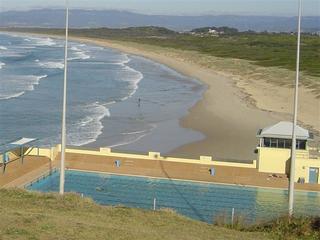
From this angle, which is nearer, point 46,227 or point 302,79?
point 46,227

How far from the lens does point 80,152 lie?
23.7m

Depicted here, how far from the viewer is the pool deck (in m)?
20.6

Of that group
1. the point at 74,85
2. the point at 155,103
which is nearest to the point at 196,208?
the point at 155,103

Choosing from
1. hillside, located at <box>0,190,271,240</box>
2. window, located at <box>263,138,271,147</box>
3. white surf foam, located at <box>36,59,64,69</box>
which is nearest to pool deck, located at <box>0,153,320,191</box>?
window, located at <box>263,138,271,147</box>

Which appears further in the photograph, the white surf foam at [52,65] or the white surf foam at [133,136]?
the white surf foam at [52,65]

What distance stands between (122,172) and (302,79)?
3573 centimetres

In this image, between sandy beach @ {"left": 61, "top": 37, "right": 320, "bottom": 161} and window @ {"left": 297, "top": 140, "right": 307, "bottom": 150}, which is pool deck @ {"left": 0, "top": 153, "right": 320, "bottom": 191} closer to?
window @ {"left": 297, "top": 140, "right": 307, "bottom": 150}

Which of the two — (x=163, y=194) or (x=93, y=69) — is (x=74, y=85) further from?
(x=163, y=194)

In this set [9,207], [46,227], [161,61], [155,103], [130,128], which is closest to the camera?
[46,227]

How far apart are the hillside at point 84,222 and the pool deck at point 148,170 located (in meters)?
7.73

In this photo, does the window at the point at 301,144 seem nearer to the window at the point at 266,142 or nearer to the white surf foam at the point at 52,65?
the window at the point at 266,142

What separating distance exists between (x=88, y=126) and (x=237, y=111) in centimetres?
1051

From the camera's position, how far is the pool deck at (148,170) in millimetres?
20594

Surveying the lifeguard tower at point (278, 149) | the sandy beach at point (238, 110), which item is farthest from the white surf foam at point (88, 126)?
the lifeguard tower at point (278, 149)
